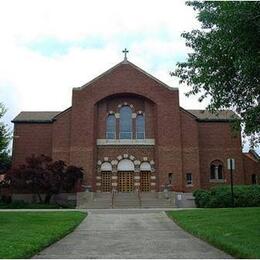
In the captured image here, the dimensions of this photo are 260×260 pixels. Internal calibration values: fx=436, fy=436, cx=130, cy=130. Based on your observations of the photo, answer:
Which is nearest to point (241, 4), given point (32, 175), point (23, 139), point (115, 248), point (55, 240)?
point (115, 248)

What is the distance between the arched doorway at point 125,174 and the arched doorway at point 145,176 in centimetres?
96

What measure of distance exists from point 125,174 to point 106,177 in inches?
78.8

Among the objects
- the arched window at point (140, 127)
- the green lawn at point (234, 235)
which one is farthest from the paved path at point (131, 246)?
the arched window at point (140, 127)

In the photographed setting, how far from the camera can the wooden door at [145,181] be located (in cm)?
4500

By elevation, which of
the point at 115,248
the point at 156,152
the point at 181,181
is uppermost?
the point at 156,152

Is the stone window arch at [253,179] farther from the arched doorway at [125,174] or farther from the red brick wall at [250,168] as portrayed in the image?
the arched doorway at [125,174]

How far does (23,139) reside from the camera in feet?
156

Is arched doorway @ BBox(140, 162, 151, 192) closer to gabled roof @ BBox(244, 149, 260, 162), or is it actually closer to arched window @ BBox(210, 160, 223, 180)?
arched window @ BBox(210, 160, 223, 180)

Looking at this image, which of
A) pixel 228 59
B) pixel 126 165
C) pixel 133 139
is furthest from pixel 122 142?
pixel 228 59

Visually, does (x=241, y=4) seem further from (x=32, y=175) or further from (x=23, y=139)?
(x=23, y=139)

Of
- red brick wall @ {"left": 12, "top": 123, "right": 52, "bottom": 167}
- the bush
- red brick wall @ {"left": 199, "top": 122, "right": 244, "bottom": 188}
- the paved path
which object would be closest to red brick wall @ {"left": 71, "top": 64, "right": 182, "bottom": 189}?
red brick wall @ {"left": 199, "top": 122, "right": 244, "bottom": 188}

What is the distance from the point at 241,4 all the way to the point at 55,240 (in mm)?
9347

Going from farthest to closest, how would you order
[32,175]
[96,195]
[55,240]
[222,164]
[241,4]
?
[222,164], [96,195], [32,175], [55,240], [241,4]

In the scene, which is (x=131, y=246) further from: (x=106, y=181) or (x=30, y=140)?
(x=30, y=140)
